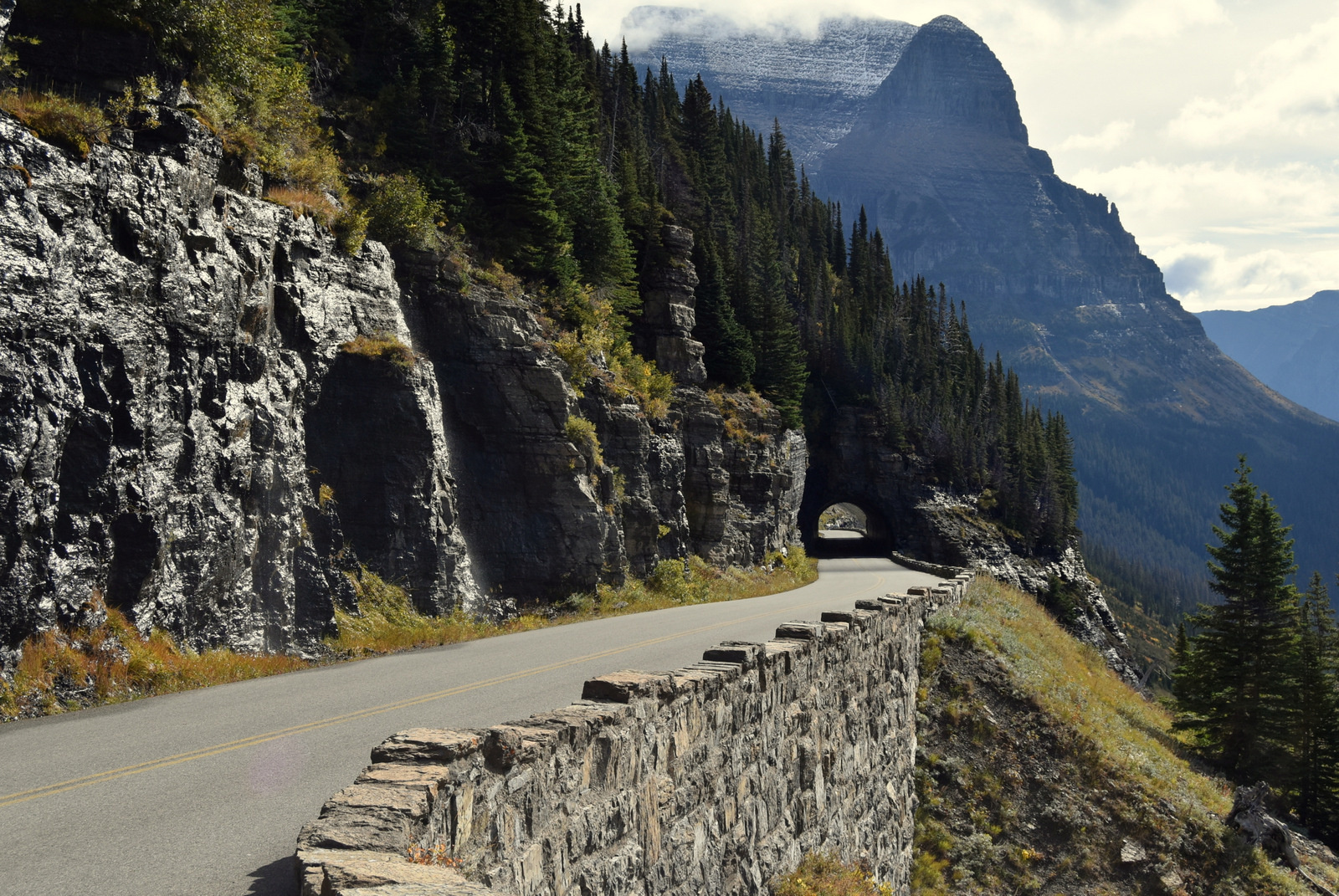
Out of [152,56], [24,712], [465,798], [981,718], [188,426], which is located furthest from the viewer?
[981,718]

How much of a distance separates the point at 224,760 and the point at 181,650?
5047 millimetres

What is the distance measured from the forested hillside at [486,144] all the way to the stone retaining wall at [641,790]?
1098 centimetres

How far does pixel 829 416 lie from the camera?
77.6 m

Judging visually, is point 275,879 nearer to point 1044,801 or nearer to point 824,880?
point 824,880

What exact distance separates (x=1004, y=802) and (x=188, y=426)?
636 inches

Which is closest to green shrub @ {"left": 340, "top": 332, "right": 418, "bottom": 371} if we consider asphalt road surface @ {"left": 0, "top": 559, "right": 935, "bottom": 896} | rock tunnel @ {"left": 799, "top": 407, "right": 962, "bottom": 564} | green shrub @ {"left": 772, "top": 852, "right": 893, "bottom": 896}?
asphalt road surface @ {"left": 0, "top": 559, "right": 935, "bottom": 896}

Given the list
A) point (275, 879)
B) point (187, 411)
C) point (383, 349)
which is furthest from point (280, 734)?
point (383, 349)

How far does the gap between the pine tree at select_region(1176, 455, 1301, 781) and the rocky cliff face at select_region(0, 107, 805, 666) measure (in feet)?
87.8

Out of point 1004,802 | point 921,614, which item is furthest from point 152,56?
Answer: point 1004,802

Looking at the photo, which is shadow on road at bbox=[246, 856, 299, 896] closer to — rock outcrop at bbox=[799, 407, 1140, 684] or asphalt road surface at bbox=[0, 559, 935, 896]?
asphalt road surface at bbox=[0, 559, 935, 896]

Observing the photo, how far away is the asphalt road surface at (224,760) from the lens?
5496mm

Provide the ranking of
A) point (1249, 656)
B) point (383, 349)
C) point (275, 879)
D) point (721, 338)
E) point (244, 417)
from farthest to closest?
point (721, 338), point (1249, 656), point (383, 349), point (244, 417), point (275, 879)

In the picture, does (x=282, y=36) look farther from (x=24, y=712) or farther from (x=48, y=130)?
(x=24, y=712)

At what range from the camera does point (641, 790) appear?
281 inches
